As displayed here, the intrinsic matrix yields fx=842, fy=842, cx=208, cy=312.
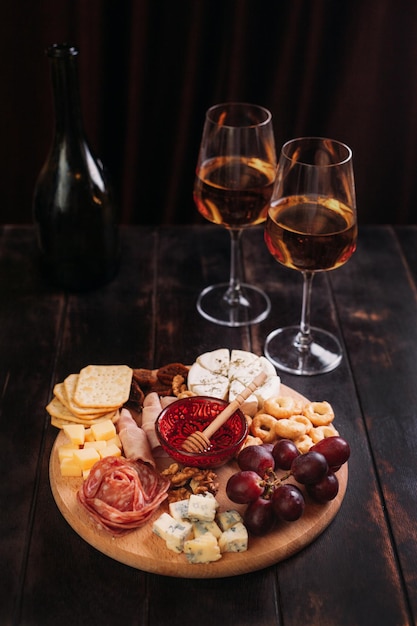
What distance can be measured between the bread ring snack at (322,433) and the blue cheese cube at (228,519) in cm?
22

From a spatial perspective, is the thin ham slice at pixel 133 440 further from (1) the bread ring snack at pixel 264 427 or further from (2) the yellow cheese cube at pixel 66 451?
(1) the bread ring snack at pixel 264 427

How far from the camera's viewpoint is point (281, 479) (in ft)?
4.08

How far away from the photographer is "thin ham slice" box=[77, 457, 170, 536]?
1199 mm

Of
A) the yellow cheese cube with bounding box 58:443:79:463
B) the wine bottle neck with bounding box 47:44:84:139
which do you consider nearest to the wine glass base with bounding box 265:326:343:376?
the yellow cheese cube with bounding box 58:443:79:463

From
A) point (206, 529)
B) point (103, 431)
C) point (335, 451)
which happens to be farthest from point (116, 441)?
point (335, 451)

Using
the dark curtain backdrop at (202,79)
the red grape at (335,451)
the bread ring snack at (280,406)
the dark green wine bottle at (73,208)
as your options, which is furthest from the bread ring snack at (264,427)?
the dark curtain backdrop at (202,79)

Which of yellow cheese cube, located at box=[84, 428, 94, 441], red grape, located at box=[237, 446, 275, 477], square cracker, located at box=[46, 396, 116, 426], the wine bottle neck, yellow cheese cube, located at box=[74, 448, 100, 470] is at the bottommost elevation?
square cracker, located at box=[46, 396, 116, 426]

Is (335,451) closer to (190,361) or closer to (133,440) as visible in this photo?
(133,440)

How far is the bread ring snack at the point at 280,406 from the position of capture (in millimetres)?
1406

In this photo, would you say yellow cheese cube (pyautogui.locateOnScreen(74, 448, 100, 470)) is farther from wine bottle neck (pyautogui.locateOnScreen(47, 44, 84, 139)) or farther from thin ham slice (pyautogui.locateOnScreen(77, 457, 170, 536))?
wine bottle neck (pyautogui.locateOnScreen(47, 44, 84, 139))

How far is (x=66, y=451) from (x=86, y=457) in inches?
1.7

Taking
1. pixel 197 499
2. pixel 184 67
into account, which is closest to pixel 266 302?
pixel 197 499

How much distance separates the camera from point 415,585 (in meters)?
1.14

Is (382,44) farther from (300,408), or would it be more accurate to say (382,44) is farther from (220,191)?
(300,408)
